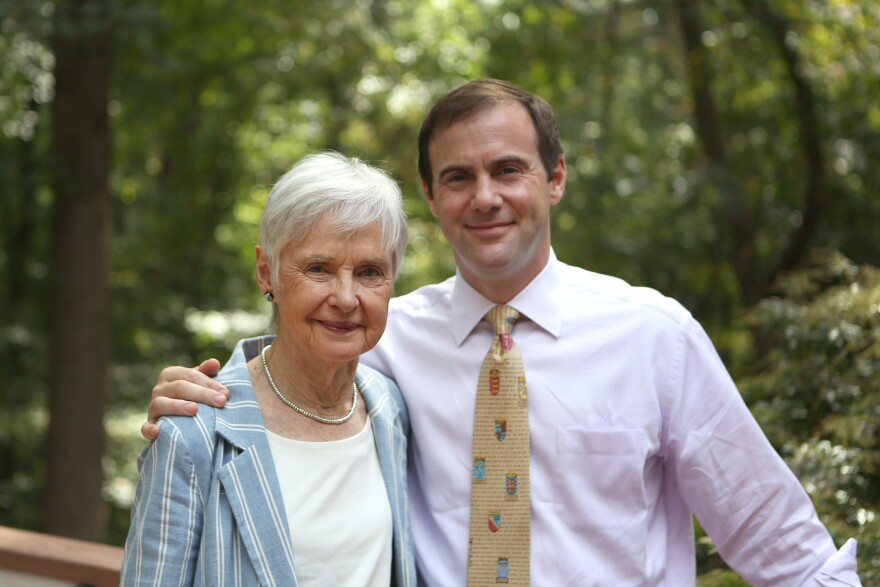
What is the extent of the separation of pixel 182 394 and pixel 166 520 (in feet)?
0.87

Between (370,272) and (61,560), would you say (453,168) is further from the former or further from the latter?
(61,560)

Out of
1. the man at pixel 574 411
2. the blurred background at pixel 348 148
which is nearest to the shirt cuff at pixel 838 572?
the man at pixel 574 411

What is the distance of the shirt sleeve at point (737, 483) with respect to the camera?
236cm

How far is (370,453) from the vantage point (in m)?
2.30

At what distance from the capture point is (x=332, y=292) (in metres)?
2.14

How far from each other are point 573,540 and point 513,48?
693cm

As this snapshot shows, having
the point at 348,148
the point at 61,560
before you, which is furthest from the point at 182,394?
the point at 348,148

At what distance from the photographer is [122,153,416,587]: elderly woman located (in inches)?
78.2

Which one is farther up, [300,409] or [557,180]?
[557,180]

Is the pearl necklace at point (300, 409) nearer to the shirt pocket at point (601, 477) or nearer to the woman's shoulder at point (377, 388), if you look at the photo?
the woman's shoulder at point (377, 388)

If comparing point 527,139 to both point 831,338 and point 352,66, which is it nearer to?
point 831,338

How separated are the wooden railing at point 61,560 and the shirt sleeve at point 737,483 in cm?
155

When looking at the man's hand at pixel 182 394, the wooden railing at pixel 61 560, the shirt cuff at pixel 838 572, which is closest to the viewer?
the man's hand at pixel 182 394

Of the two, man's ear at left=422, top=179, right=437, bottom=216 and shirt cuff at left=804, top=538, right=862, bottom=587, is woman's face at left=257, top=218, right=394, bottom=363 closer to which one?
man's ear at left=422, top=179, right=437, bottom=216
